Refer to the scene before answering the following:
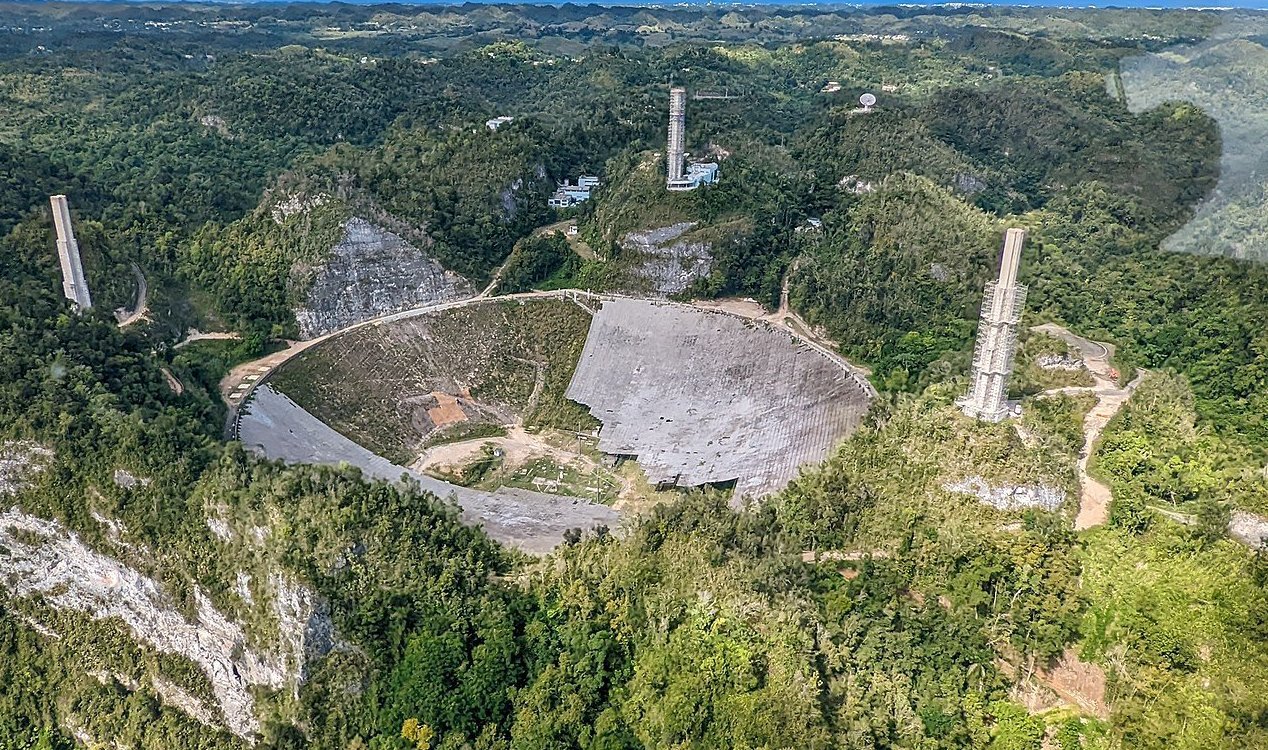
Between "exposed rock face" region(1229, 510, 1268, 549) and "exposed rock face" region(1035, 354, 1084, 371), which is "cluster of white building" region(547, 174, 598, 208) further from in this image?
"exposed rock face" region(1229, 510, 1268, 549)

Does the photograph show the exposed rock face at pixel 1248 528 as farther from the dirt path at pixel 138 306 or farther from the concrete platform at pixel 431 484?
the dirt path at pixel 138 306

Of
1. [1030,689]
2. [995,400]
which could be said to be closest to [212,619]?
[1030,689]

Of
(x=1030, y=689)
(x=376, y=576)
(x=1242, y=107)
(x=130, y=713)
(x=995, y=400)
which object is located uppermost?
(x=1242, y=107)

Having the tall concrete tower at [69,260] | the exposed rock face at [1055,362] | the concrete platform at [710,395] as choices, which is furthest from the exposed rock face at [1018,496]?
the tall concrete tower at [69,260]

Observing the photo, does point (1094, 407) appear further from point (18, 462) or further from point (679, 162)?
point (18, 462)

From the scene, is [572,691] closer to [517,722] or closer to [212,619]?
[517,722]

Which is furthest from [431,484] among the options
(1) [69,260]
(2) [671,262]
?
(2) [671,262]
